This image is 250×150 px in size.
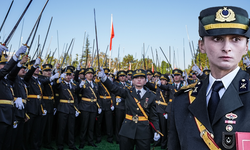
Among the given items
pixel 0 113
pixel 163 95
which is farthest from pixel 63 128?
pixel 163 95

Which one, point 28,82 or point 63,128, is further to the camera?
point 63,128

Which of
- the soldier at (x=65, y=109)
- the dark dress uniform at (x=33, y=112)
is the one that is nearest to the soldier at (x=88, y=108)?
the soldier at (x=65, y=109)

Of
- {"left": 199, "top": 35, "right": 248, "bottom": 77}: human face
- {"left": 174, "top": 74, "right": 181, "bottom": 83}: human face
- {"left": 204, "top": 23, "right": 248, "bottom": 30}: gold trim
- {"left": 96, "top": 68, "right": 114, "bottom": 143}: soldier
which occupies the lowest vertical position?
{"left": 96, "top": 68, "right": 114, "bottom": 143}: soldier

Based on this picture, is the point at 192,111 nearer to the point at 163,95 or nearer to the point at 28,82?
the point at 28,82

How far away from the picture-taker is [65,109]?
713 cm

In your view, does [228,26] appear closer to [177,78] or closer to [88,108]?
[88,108]

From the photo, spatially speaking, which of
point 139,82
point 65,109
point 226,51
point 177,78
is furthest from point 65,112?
point 226,51

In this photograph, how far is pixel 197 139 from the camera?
139 centimetres

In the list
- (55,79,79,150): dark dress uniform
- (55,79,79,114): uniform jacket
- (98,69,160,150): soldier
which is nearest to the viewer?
(98,69,160,150): soldier

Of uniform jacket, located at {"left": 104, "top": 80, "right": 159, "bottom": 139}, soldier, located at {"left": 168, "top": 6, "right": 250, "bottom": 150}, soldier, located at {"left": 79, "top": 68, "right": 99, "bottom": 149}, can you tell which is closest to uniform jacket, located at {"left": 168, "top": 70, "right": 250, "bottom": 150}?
soldier, located at {"left": 168, "top": 6, "right": 250, "bottom": 150}

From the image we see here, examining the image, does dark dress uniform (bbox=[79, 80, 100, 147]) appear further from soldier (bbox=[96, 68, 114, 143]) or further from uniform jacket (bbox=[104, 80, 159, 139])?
uniform jacket (bbox=[104, 80, 159, 139])

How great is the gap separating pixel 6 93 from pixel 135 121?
3037 millimetres

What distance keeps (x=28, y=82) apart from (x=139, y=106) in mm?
3735

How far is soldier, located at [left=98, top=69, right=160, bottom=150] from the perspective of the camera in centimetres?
457
